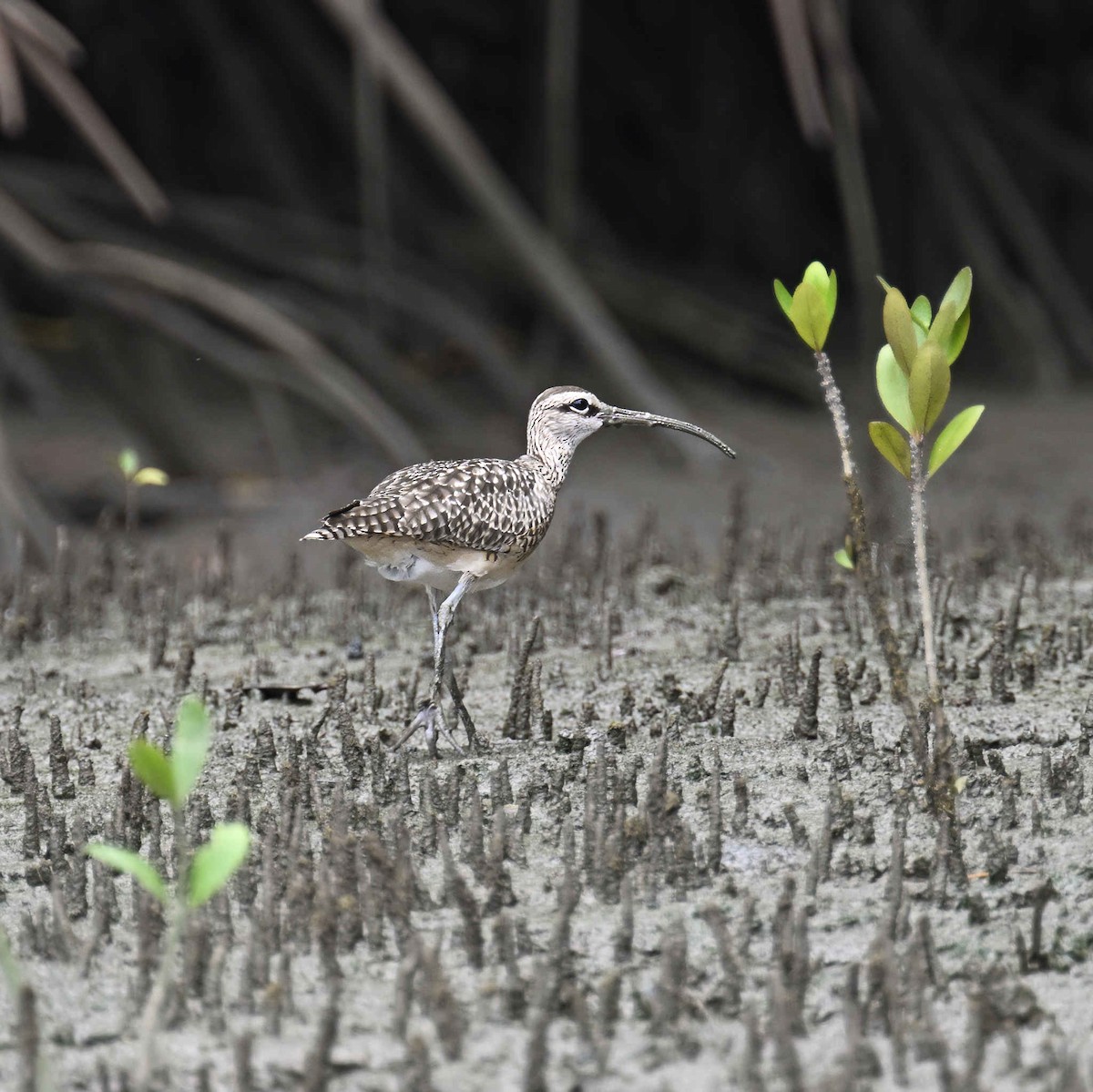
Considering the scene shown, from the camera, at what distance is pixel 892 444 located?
335 centimetres

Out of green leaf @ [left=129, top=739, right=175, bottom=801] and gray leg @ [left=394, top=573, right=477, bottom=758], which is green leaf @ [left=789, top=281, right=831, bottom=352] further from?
green leaf @ [left=129, top=739, right=175, bottom=801]

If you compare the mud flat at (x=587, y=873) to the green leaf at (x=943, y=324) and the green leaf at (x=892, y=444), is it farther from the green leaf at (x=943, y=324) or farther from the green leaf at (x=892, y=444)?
the green leaf at (x=943, y=324)

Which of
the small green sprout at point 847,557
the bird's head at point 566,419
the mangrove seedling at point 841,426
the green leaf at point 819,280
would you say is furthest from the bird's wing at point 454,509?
the green leaf at point 819,280

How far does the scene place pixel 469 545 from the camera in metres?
3.81

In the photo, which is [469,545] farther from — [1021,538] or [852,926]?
[1021,538]

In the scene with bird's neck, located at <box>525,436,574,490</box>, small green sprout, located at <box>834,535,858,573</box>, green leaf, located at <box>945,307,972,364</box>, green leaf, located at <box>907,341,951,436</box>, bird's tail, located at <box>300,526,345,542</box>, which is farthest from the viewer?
bird's neck, located at <box>525,436,574,490</box>

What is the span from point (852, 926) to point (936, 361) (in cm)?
108

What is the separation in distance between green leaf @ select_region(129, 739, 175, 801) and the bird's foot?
4.51ft

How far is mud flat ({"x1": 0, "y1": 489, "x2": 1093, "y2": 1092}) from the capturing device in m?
2.51

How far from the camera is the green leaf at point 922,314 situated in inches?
133

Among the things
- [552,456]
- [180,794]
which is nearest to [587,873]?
[180,794]

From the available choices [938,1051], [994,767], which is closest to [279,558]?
[994,767]

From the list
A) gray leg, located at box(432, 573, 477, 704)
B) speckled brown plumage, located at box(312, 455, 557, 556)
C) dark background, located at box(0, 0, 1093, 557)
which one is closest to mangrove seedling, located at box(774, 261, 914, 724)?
speckled brown plumage, located at box(312, 455, 557, 556)

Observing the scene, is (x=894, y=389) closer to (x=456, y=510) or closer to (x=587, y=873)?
(x=456, y=510)
